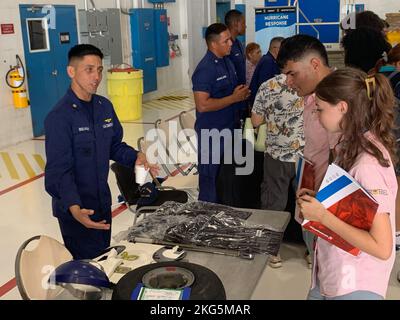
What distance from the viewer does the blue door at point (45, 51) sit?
Answer: 766 centimetres

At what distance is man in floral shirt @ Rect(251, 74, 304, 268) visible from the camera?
331 centimetres

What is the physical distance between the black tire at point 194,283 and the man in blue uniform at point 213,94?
2447 millimetres

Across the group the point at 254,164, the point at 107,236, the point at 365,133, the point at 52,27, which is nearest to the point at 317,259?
the point at 365,133

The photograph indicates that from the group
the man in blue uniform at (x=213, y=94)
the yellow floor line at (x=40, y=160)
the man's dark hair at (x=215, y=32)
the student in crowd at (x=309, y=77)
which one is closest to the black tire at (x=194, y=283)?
the student in crowd at (x=309, y=77)

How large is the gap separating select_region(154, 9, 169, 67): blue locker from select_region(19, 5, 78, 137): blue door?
2537 millimetres

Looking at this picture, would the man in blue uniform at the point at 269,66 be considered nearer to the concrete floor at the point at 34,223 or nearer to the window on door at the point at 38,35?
the concrete floor at the point at 34,223

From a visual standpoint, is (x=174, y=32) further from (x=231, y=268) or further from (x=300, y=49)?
(x=231, y=268)

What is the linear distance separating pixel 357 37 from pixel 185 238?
8.87 ft

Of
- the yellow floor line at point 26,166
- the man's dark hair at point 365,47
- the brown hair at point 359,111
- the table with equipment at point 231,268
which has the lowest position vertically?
the yellow floor line at point 26,166

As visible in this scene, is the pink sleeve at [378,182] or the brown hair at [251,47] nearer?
the pink sleeve at [378,182]

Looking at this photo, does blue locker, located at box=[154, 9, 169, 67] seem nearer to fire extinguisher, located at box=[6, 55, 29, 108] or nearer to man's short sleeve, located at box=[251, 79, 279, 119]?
fire extinguisher, located at box=[6, 55, 29, 108]

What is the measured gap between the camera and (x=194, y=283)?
1.54 metres

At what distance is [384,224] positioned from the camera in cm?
150

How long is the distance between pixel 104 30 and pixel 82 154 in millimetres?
7223
